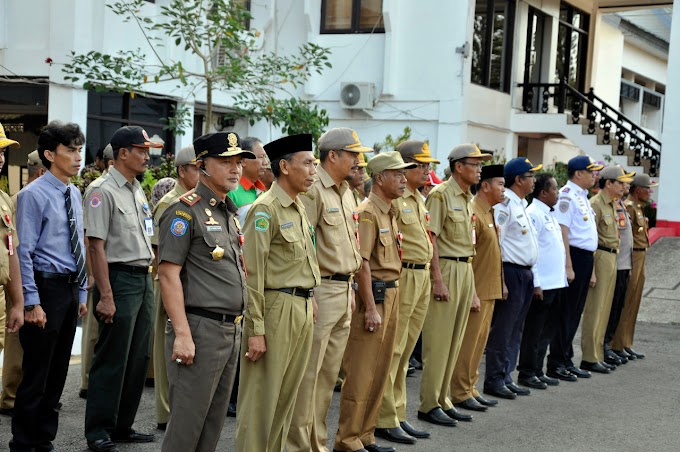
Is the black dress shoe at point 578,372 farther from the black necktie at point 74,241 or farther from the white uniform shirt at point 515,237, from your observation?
the black necktie at point 74,241

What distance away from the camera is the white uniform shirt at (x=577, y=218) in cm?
1053

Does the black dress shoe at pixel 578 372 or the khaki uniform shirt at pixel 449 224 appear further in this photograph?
the black dress shoe at pixel 578 372

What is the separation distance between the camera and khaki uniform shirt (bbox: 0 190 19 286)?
19.0ft

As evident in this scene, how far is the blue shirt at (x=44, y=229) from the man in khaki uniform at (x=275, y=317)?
134cm

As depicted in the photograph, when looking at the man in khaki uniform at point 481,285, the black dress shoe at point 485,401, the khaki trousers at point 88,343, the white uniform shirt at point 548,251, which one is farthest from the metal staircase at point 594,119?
the khaki trousers at point 88,343

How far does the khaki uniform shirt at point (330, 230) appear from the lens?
6.27 m

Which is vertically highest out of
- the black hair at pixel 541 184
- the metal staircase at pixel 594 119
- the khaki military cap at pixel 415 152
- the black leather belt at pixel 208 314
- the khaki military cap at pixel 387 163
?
the metal staircase at pixel 594 119

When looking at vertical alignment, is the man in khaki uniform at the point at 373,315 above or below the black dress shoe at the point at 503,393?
above

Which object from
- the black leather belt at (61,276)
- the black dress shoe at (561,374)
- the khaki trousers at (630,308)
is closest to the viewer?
the black leather belt at (61,276)

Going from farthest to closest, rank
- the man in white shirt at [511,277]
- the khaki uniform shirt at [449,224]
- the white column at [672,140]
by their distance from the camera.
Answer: the white column at [672,140] → the man in white shirt at [511,277] → the khaki uniform shirt at [449,224]

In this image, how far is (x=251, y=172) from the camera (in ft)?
25.6

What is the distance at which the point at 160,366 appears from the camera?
7.40m

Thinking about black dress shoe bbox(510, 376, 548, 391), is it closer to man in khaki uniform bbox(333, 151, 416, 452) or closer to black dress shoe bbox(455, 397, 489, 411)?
black dress shoe bbox(455, 397, 489, 411)

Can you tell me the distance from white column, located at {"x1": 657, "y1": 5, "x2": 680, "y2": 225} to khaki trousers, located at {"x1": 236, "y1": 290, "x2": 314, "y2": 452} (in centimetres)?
1521
